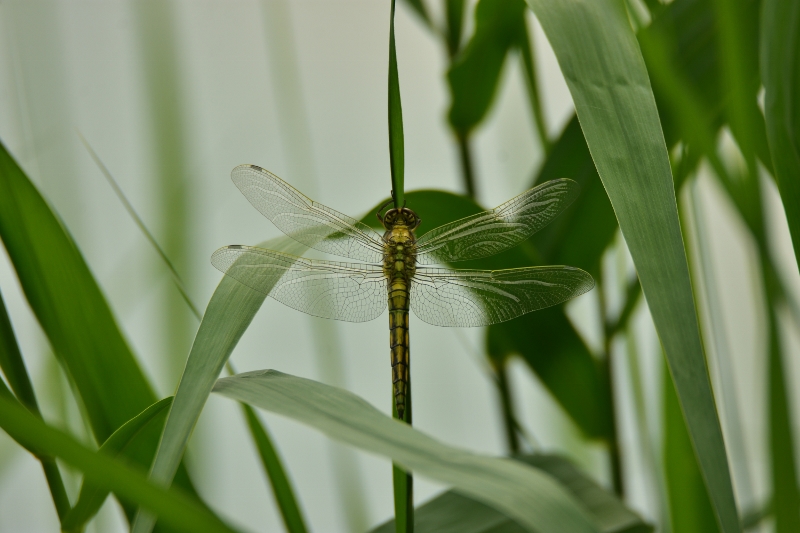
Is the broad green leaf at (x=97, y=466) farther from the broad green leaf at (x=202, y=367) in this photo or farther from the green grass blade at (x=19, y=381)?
the green grass blade at (x=19, y=381)

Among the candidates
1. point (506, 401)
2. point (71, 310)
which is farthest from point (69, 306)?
point (506, 401)

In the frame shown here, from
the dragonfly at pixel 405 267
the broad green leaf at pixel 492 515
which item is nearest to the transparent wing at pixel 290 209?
the dragonfly at pixel 405 267

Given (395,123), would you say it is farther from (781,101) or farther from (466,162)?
(466,162)

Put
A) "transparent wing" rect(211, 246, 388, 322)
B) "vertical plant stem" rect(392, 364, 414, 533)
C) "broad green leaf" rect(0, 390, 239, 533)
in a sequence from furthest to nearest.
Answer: "transparent wing" rect(211, 246, 388, 322)
"vertical plant stem" rect(392, 364, 414, 533)
"broad green leaf" rect(0, 390, 239, 533)

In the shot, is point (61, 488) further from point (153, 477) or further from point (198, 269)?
point (198, 269)

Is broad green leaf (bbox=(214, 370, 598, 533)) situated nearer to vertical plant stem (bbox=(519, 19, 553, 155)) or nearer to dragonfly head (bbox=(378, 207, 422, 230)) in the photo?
dragonfly head (bbox=(378, 207, 422, 230))

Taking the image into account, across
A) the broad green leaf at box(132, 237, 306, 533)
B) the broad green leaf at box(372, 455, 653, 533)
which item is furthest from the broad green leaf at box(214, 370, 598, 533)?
the broad green leaf at box(372, 455, 653, 533)
